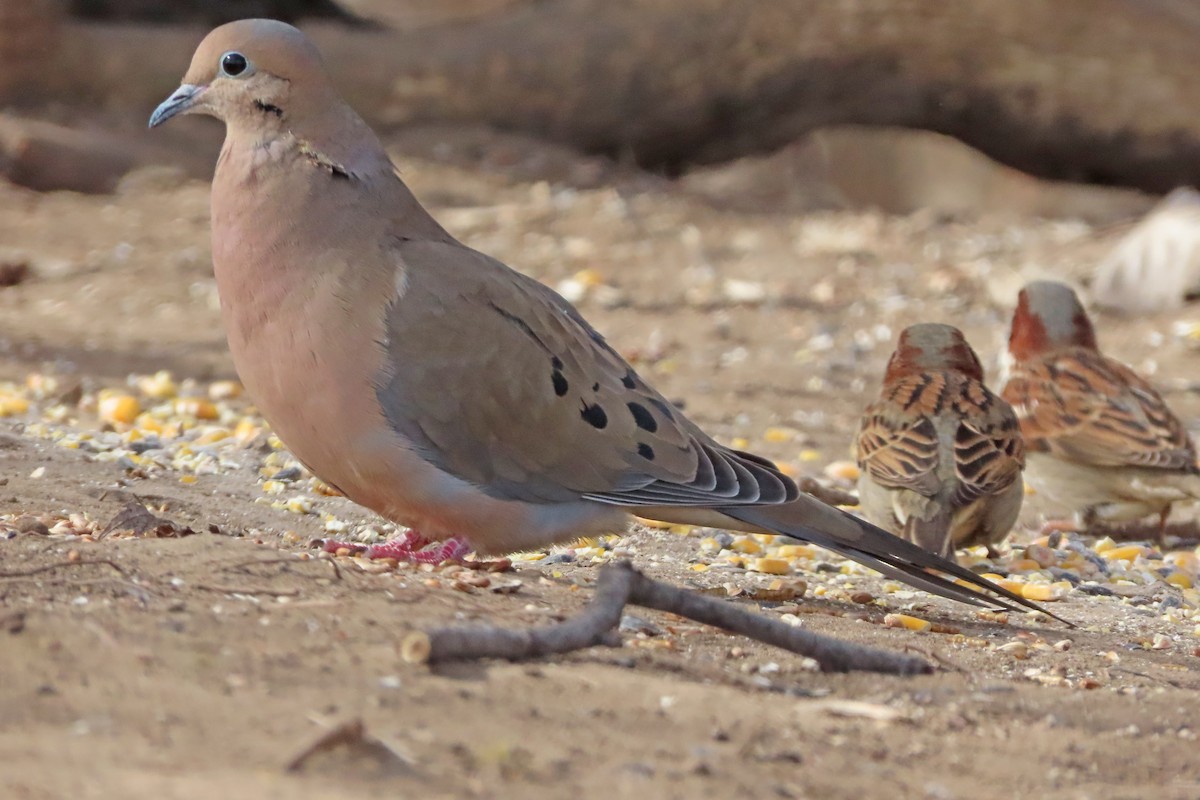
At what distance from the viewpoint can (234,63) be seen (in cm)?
418

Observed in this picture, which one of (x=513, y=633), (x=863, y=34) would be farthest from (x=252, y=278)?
(x=863, y=34)

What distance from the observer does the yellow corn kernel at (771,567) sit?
15.8 ft

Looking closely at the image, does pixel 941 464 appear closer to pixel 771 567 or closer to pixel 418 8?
pixel 771 567

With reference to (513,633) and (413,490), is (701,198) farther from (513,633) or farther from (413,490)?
(513,633)

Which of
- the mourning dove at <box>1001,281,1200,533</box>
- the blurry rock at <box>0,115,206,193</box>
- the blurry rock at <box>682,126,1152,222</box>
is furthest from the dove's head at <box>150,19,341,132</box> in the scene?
the blurry rock at <box>682,126,1152,222</box>

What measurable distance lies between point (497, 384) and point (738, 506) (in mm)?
695

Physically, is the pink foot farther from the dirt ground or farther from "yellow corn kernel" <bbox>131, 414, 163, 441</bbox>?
"yellow corn kernel" <bbox>131, 414, 163, 441</bbox>

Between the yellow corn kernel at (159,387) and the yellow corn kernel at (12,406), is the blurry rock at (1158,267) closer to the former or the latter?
the yellow corn kernel at (159,387)

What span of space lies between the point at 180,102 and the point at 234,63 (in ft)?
0.69

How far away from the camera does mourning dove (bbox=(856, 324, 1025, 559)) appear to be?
5219mm

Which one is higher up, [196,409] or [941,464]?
[941,464]

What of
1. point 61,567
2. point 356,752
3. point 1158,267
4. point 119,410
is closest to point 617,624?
point 356,752

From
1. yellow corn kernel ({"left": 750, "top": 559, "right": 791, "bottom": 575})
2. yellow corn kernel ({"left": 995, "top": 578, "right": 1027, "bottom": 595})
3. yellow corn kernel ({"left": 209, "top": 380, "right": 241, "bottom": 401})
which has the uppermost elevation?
yellow corn kernel ({"left": 995, "top": 578, "right": 1027, "bottom": 595})

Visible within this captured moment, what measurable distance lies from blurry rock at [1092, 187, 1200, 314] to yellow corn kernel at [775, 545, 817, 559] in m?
4.65
